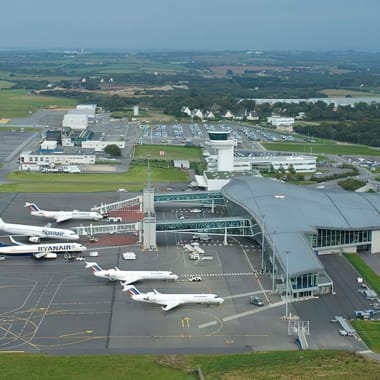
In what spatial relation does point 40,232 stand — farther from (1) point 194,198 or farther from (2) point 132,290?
(1) point 194,198

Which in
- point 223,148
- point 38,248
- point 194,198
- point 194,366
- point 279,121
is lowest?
point 279,121

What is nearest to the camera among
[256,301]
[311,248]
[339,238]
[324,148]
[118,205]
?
[256,301]

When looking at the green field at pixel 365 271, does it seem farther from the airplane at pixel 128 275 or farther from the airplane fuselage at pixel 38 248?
the airplane fuselage at pixel 38 248

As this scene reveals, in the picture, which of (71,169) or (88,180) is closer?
(88,180)

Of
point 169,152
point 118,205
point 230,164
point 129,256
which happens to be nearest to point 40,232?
point 129,256

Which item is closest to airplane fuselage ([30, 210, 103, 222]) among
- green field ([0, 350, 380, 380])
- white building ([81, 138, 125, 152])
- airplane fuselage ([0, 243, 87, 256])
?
airplane fuselage ([0, 243, 87, 256])

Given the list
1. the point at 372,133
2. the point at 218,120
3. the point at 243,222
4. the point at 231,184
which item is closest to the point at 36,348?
the point at 243,222

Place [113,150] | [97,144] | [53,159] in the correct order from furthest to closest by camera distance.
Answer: [97,144] < [113,150] < [53,159]
